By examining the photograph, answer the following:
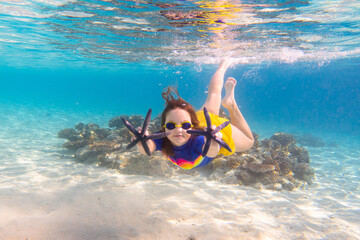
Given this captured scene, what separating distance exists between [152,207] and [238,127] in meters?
3.03

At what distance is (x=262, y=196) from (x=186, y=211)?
3.36m

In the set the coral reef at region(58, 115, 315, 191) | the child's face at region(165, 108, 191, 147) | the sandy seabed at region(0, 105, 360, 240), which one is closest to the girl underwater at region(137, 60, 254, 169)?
the child's face at region(165, 108, 191, 147)

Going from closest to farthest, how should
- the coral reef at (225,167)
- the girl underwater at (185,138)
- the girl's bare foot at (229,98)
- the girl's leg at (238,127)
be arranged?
the girl underwater at (185,138)
the girl's leg at (238,127)
the girl's bare foot at (229,98)
the coral reef at (225,167)

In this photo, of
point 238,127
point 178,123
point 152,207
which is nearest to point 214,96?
point 238,127

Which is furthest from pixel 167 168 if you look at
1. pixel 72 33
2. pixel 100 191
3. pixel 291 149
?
pixel 72 33

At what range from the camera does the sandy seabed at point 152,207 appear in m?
3.67

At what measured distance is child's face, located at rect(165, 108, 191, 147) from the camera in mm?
3631

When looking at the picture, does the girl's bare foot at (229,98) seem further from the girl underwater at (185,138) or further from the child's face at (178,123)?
the child's face at (178,123)

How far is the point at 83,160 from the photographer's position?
9.56 m

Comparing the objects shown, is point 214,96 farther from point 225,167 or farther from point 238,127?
point 225,167

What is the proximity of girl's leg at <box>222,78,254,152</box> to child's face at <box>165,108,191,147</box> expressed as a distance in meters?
1.13

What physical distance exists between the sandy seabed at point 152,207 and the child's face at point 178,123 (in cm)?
180

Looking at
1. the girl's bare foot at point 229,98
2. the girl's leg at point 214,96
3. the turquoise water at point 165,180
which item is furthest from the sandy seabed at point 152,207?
the girl's bare foot at point 229,98

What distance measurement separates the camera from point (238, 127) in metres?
4.88
